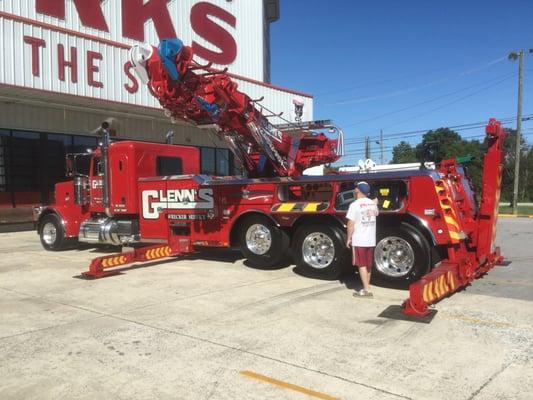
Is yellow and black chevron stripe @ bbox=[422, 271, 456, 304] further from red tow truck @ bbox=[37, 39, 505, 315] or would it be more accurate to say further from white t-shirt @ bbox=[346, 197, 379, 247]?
white t-shirt @ bbox=[346, 197, 379, 247]

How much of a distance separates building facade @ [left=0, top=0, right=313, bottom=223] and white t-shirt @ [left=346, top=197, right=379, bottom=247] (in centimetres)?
927

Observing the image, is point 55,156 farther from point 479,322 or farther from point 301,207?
point 479,322

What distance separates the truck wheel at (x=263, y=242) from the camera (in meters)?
9.13

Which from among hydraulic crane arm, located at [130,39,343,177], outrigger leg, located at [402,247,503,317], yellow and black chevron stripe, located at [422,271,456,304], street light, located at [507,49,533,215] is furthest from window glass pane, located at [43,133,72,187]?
street light, located at [507,49,533,215]

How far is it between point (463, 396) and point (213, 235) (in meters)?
6.79

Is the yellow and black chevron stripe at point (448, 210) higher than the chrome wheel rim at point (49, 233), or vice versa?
the yellow and black chevron stripe at point (448, 210)

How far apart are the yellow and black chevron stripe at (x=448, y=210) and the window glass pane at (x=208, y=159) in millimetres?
17938

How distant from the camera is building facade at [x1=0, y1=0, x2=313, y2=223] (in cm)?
1511

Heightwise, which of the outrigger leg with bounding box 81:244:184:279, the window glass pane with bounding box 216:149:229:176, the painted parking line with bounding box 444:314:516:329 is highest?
the window glass pane with bounding box 216:149:229:176

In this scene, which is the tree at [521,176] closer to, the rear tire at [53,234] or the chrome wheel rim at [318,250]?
the rear tire at [53,234]

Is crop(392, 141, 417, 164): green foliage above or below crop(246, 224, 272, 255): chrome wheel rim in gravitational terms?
above

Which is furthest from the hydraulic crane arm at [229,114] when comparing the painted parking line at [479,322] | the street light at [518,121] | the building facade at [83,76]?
the street light at [518,121]

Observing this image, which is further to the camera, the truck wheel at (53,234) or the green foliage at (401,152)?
the green foliage at (401,152)

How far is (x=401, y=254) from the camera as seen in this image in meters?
7.65
